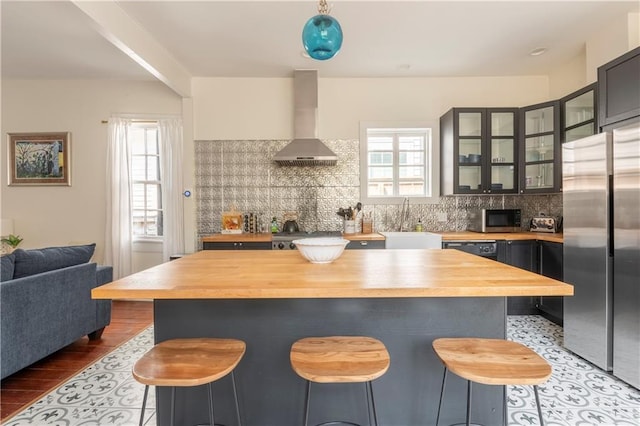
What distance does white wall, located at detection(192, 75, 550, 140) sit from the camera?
411 centimetres

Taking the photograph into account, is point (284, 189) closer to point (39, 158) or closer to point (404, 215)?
point (404, 215)

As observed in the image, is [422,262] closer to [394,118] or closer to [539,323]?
[539,323]

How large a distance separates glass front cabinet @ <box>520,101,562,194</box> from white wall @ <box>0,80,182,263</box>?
14.6ft

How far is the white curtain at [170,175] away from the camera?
4.23 meters

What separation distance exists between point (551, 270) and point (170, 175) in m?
4.70

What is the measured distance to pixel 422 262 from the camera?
1.73m

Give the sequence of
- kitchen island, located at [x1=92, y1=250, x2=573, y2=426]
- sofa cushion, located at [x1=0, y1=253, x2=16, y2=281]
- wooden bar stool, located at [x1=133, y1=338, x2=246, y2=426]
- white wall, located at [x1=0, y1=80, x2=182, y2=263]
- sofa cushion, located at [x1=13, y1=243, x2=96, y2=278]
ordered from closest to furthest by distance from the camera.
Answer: wooden bar stool, located at [x1=133, y1=338, x2=246, y2=426] < kitchen island, located at [x1=92, y1=250, x2=573, y2=426] < sofa cushion, located at [x1=0, y1=253, x2=16, y2=281] < sofa cushion, located at [x1=13, y1=243, x2=96, y2=278] < white wall, located at [x1=0, y1=80, x2=182, y2=263]

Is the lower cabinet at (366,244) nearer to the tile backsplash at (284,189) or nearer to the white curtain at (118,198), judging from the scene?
the tile backsplash at (284,189)

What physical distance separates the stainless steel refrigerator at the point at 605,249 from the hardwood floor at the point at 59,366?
13.1 feet

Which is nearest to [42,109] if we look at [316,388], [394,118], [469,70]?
[394,118]

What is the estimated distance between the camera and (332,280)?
4.33 feet

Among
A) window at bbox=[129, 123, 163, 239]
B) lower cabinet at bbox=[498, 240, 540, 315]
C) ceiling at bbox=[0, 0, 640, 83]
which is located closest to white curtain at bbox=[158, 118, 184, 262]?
window at bbox=[129, 123, 163, 239]

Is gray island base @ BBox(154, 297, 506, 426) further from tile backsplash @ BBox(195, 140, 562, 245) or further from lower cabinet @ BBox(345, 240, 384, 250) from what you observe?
tile backsplash @ BBox(195, 140, 562, 245)

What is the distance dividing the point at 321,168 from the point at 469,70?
7.31ft
